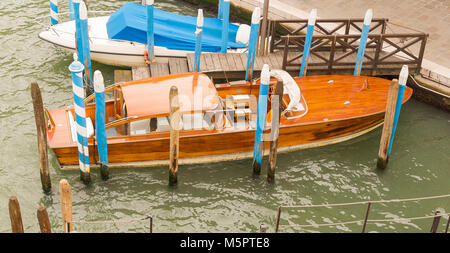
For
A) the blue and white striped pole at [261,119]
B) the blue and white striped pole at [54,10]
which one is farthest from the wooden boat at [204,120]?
the blue and white striped pole at [54,10]

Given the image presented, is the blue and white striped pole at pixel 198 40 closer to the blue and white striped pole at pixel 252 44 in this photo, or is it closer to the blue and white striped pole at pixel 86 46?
the blue and white striped pole at pixel 252 44

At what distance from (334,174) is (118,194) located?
4598 mm

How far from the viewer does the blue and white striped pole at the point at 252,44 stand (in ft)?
43.6

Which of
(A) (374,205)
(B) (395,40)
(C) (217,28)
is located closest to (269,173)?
(A) (374,205)

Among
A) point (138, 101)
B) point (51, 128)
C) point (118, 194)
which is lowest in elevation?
point (118, 194)

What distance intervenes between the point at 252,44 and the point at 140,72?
2982 mm

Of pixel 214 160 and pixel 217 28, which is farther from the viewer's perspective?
pixel 217 28

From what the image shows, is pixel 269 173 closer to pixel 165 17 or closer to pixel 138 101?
pixel 138 101

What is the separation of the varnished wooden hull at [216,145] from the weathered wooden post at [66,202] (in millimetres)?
2810

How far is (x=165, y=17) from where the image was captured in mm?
15367

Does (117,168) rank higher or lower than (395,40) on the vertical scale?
lower

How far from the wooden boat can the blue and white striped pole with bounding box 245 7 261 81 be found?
2.42 ft

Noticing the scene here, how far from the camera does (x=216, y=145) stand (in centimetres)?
1194
